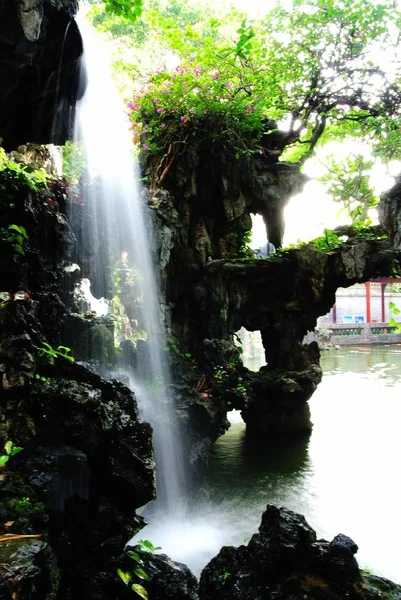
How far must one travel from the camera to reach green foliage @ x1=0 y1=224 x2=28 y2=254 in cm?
574

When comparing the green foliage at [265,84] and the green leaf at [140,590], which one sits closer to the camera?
the green leaf at [140,590]

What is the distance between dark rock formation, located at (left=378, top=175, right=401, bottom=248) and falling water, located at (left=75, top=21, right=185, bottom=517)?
18.8 feet

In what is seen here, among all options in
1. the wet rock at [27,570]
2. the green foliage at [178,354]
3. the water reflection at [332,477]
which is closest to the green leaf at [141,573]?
the wet rock at [27,570]

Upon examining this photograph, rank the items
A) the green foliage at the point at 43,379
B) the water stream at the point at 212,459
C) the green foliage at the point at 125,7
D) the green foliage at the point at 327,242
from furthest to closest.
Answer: the green foliage at the point at 327,242 → the water stream at the point at 212,459 → the green foliage at the point at 43,379 → the green foliage at the point at 125,7

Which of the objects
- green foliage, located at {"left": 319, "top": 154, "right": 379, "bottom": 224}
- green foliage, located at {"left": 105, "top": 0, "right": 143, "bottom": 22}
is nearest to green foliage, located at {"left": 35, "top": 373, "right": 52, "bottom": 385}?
green foliage, located at {"left": 105, "top": 0, "right": 143, "bottom": 22}

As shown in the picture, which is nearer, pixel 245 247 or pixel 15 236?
pixel 15 236

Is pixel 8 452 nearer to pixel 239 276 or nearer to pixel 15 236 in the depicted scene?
pixel 15 236

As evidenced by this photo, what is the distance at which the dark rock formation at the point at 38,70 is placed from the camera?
14.4 ft

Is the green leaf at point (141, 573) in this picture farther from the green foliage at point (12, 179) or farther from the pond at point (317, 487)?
the green foliage at point (12, 179)

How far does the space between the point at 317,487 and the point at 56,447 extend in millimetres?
6580

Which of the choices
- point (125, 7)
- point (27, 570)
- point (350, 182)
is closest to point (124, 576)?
point (27, 570)

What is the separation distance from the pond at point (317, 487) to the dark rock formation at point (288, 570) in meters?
2.14

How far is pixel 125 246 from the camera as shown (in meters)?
10.2

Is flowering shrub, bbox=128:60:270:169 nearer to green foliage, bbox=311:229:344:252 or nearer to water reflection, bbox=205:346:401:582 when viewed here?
green foliage, bbox=311:229:344:252
